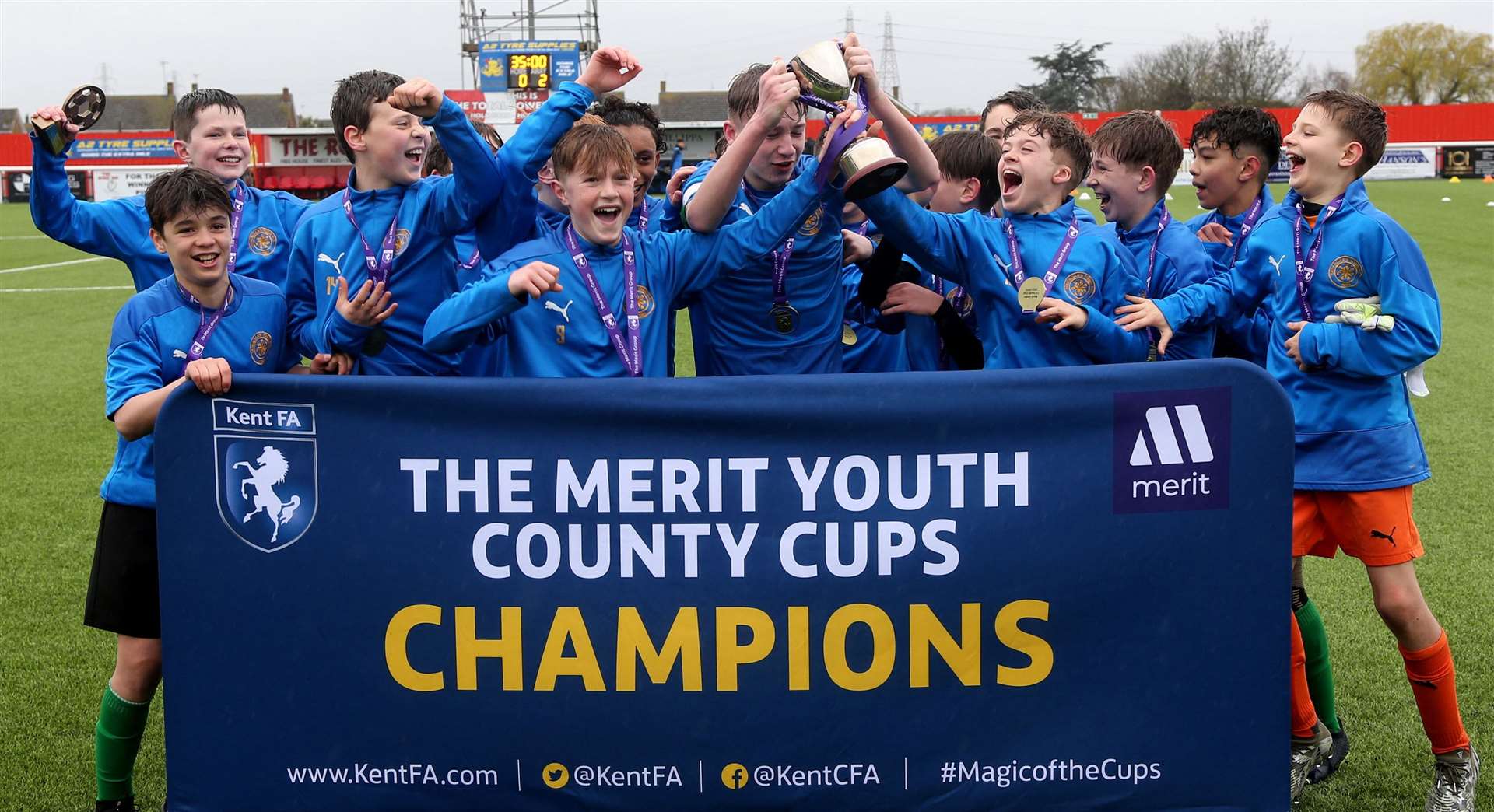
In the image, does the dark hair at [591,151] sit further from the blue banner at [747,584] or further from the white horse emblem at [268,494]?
the white horse emblem at [268,494]

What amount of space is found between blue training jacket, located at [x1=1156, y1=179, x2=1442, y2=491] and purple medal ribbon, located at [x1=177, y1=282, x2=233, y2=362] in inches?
93.1

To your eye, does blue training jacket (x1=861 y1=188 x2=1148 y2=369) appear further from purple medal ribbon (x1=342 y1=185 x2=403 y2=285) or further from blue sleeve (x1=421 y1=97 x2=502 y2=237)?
purple medal ribbon (x1=342 y1=185 x2=403 y2=285)

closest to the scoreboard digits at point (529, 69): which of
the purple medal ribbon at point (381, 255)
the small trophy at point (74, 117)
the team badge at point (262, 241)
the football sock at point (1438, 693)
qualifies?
the team badge at point (262, 241)

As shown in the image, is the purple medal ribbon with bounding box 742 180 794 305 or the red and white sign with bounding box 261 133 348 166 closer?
the purple medal ribbon with bounding box 742 180 794 305

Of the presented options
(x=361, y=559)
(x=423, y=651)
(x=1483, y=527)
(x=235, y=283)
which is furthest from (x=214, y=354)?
(x=1483, y=527)

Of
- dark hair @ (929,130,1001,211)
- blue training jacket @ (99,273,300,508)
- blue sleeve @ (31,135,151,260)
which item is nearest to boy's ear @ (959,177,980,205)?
dark hair @ (929,130,1001,211)

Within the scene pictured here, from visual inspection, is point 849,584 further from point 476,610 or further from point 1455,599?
point 1455,599

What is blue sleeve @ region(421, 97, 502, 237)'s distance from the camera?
351cm

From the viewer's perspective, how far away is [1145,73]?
6925 centimetres

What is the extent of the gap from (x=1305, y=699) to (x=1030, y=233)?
1.50 meters

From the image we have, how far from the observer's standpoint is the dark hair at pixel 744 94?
378 centimetres

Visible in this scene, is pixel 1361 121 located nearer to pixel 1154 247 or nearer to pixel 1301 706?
pixel 1154 247

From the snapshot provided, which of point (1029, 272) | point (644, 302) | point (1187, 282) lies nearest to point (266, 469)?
point (644, 302)

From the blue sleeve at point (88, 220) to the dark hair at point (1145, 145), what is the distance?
305 centimetres
